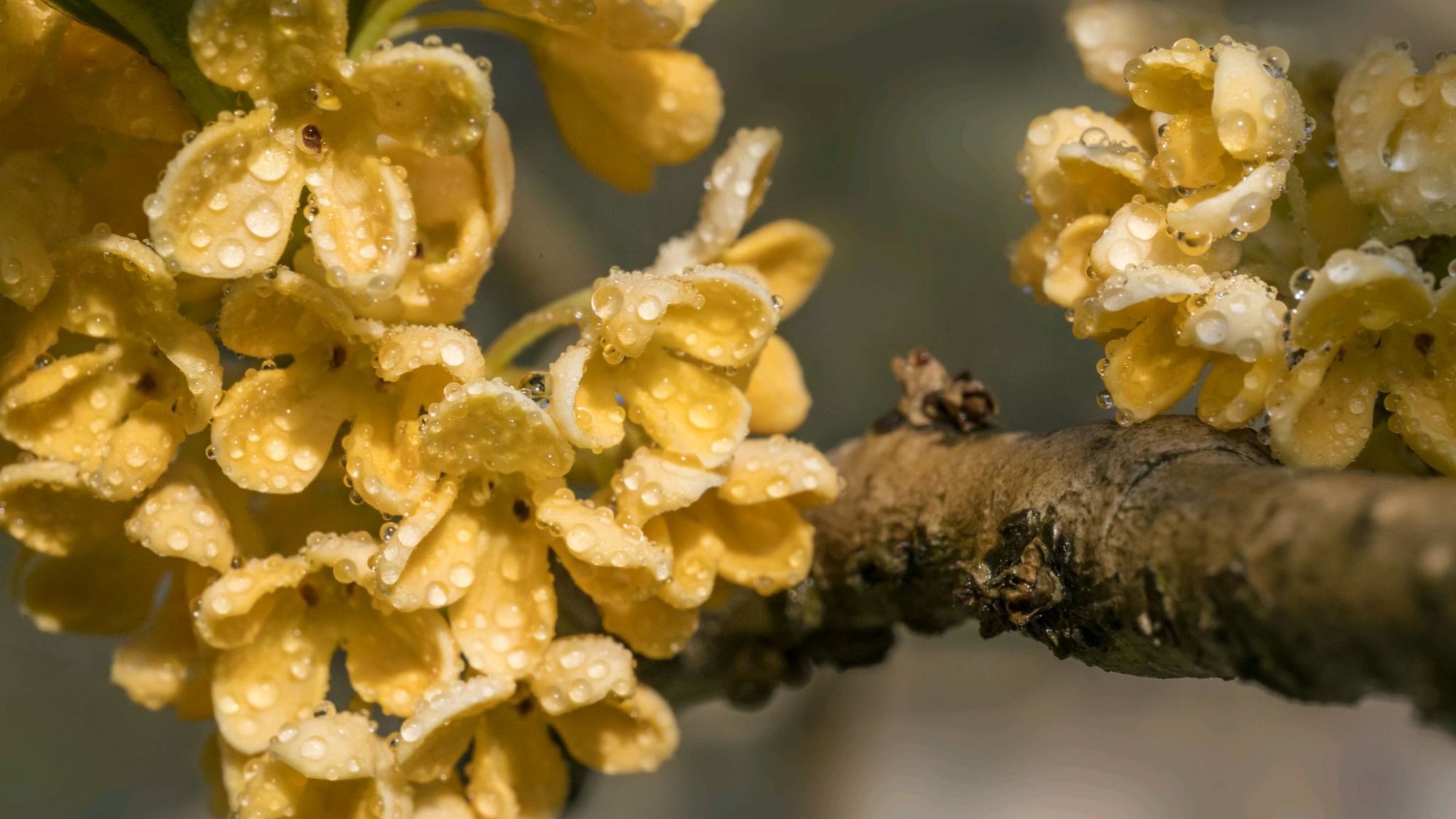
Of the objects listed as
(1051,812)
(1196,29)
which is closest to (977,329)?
(1051,812)

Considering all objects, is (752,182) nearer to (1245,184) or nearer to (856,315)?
(1245,184)

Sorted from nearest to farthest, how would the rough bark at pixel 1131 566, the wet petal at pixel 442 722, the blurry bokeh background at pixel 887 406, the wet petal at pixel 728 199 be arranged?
the rough bark at pixel 1131 566 < the wet petal at pixel 442 722 < the wet petal at pixel 728 199 < the blurry bokeh background at pixel 887 406

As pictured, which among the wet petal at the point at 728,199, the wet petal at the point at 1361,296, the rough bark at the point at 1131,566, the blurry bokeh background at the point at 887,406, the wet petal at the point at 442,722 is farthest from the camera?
the blurry bokeh background at the point at 887,406

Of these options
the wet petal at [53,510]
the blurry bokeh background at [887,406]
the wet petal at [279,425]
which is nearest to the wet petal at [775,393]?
the wet petal at [279,425]

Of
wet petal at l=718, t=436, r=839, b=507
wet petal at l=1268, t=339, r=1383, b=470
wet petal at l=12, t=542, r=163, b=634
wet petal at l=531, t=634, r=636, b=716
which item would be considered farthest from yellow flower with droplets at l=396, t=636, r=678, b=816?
wet petal at l=1268, t=339, r=1383, b=470

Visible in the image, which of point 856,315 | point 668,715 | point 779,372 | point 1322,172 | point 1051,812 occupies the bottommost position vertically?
point 1051,812

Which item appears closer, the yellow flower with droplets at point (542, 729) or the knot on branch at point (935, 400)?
the yellow flower with droplets at point (542, 729)

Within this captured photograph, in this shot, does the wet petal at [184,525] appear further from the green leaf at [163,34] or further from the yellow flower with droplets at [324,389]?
the green leaf at [163,34]

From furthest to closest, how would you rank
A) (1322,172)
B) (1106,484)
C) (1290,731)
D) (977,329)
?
(1290,731) < (977,329) < (1322,172) < (1106,484)
